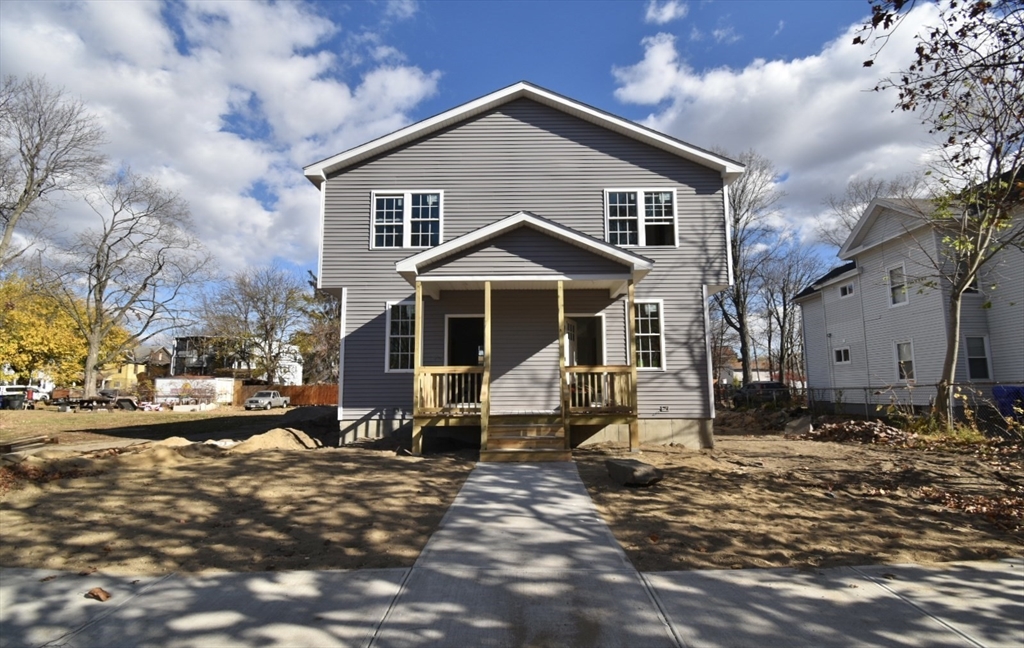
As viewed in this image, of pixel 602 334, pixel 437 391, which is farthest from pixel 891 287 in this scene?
pixel 437 391

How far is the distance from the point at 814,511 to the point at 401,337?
9.55m

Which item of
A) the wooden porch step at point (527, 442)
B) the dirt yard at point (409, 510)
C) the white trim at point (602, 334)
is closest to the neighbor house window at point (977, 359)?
the dirt yard at point (409, 510)

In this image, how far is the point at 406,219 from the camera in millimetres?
13773

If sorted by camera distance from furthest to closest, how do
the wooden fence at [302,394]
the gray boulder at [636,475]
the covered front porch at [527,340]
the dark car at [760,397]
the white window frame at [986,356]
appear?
1. the wooden fence at [302,394]
2. the dark car at [760,397]
3. the white window frame at [986,356]
4. the covered front porch at [527,340]
5. the gray boulder at [636,475]

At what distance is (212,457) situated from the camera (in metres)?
10.4

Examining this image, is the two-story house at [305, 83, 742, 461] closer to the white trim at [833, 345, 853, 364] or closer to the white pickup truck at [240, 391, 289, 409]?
the white trim at [833, 345, 853, 364]

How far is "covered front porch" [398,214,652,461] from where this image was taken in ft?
36.0

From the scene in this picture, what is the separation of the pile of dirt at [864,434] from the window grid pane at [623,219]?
25.9 ft

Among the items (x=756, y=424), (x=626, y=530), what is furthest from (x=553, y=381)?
(x=756, y=424)

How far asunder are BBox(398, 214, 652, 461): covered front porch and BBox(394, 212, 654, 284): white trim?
0.02 metres

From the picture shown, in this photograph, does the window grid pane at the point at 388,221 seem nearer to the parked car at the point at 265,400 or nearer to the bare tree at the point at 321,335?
the parked car at the point at 265,400

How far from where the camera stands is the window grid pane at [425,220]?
13742mm

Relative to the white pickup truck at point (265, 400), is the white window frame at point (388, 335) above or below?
above

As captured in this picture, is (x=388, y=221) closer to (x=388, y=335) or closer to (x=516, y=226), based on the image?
(x=388, y=335)
